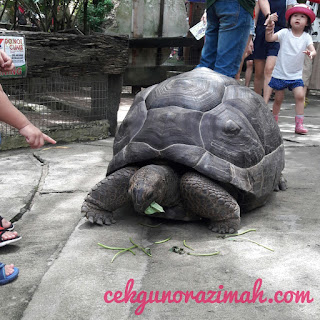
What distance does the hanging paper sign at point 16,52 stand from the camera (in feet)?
13.2

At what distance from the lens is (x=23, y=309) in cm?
182

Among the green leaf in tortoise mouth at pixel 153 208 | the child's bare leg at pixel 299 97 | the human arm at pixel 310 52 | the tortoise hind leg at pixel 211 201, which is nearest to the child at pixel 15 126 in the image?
the green leaf in tortoise mouth at pixel 153 208

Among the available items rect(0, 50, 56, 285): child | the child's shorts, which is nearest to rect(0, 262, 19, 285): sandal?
rect(0, 50, 56, 285): child

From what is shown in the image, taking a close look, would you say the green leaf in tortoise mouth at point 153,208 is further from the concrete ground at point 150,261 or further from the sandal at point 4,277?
the sandal at point 4,277

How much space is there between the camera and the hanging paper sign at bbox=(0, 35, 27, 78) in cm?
403

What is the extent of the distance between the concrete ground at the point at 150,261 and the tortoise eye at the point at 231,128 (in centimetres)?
52

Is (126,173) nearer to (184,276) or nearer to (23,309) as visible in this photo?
(184,276)

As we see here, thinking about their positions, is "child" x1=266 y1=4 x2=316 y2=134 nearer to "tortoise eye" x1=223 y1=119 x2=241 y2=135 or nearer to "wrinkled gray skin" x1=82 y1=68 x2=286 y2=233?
"wrinkled gray skin" x1=82 y1=68 x2=286 y2=233

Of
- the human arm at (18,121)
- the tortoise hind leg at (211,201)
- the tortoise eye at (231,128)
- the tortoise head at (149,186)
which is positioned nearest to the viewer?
the human arm at (18,121)

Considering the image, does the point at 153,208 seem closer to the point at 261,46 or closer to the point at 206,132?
the point at 206,132

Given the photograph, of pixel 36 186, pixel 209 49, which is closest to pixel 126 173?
pixel 36 186

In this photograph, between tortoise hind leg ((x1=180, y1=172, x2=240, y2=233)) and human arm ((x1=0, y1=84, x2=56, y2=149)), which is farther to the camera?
tortoise hind leg ((x1=180, y1=172, x2=240, y2=233))

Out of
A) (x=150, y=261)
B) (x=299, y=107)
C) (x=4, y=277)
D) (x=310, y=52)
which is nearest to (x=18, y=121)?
(x=4, y=277)

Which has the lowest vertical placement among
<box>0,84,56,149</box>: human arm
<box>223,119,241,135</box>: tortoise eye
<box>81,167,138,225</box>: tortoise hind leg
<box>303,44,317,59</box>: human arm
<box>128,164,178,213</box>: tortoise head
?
<box>81,167,138,225</box>: tortoise hind leg
